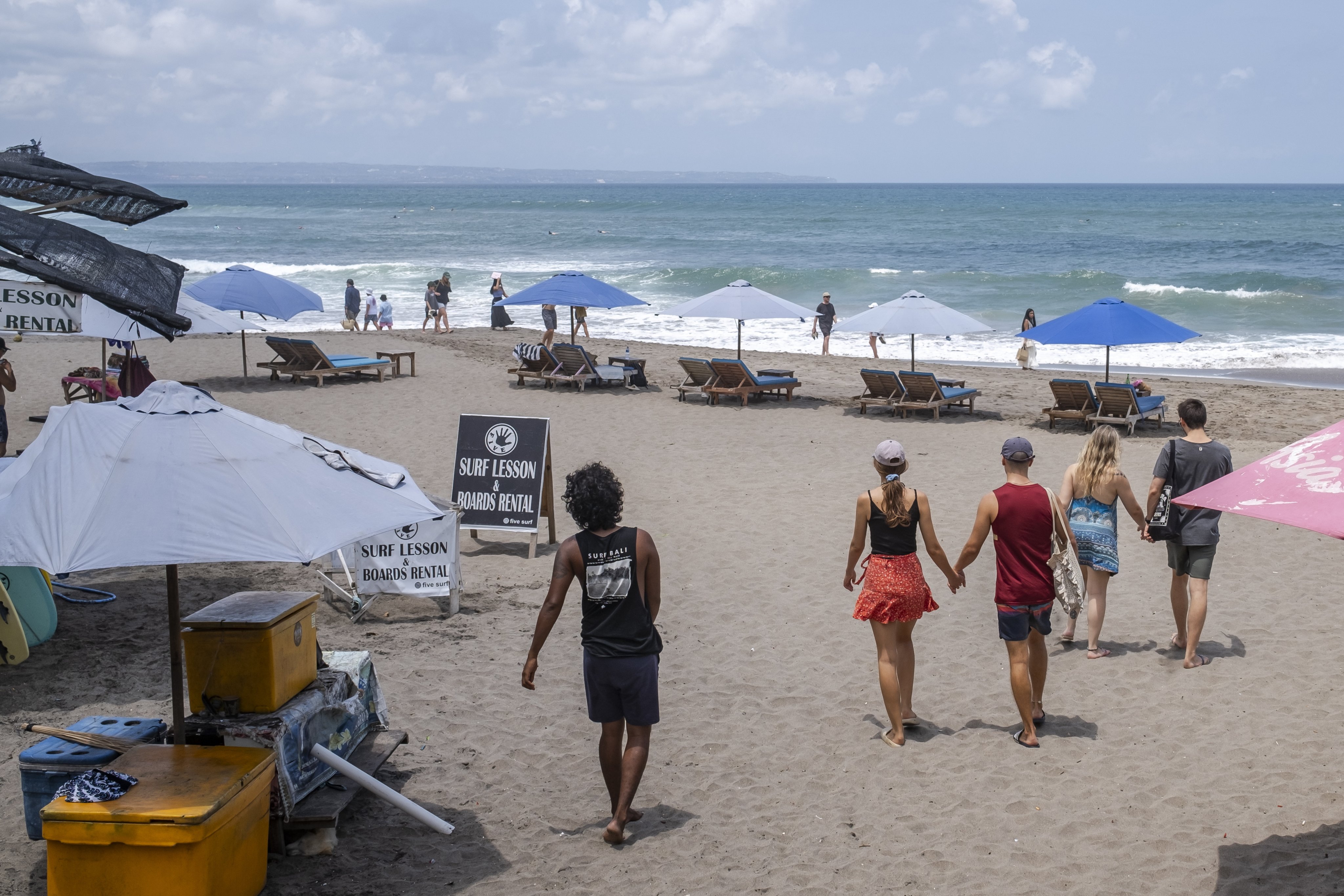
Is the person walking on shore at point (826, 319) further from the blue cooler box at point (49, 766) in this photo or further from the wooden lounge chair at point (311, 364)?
the blue cooler box at point (49, 766)

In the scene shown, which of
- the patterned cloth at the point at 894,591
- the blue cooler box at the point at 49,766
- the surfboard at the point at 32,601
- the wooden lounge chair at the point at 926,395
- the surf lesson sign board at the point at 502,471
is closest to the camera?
the blue cooler box at the point at 49,766

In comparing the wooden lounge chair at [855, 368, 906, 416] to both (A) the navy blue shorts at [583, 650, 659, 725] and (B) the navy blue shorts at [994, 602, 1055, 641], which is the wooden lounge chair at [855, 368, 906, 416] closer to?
(B) the navy blue shorts at [994, 602, 1055, 641]

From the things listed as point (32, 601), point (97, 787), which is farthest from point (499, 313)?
point (97, 787)

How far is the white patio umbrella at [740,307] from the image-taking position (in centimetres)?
1612

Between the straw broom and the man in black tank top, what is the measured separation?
1.58 meters

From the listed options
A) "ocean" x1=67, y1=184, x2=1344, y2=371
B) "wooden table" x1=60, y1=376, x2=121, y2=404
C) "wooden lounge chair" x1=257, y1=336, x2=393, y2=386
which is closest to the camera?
"wooden table" x1=60, y1=376, x2=121, y2=404

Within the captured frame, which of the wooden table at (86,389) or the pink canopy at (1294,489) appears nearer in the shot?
the pink canopy at (1294,489)

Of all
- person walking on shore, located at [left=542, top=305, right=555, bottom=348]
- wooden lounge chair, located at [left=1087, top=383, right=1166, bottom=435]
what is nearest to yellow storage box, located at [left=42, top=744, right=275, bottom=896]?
wooden lounge chair, located at [left=1087, top=383, right=1166, bottom=435]

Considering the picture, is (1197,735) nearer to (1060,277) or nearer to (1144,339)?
(1144,339)

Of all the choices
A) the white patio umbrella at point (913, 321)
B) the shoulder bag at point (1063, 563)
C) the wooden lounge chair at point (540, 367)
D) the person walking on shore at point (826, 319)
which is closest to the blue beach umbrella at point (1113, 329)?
the white patio umbrella at point (913, 321)

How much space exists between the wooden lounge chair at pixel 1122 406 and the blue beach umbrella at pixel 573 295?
672cm

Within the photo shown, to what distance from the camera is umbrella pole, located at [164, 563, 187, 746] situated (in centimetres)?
427

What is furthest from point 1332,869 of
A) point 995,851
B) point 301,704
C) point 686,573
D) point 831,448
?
point 831,448

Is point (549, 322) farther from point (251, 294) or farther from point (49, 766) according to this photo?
point (49, 766)
